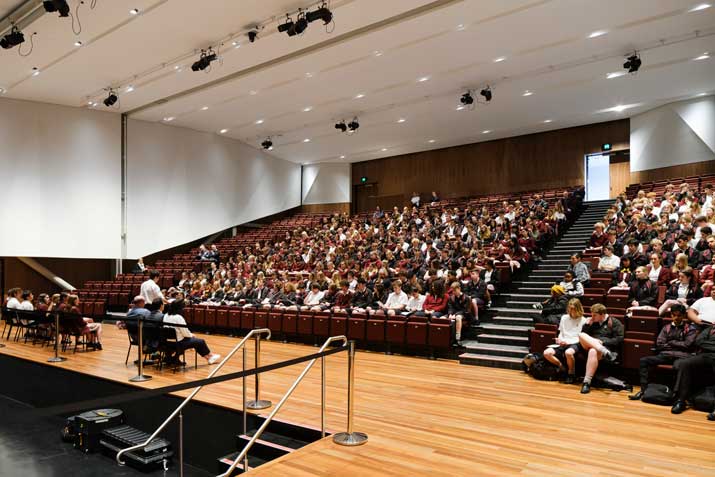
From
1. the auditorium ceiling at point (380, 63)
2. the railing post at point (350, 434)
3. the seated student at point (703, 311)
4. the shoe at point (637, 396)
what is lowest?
the shoe at point (637, 396)

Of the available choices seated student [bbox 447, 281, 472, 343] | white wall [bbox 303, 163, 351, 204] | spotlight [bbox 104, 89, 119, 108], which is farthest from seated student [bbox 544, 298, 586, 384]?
white wall [bbox 303, 163, 351, 204]

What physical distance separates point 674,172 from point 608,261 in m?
6.34

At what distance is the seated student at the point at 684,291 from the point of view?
538 centimetres

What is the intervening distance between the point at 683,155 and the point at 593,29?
212 inches

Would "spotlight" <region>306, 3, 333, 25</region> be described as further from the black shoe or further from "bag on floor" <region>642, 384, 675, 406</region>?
the black shoe

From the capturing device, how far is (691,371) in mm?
4371

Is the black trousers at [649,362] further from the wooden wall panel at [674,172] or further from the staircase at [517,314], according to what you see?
the wooden wall panel at [674,172]

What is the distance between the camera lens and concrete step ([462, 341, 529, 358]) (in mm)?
6191

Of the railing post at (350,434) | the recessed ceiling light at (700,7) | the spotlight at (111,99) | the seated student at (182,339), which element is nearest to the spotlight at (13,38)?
the spotlight at (111,99)

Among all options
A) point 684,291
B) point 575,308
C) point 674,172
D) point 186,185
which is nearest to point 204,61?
point 186,185

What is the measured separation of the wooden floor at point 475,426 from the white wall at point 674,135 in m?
8.96

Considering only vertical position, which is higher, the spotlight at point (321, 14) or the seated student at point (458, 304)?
the spotlight at point (321, 14)

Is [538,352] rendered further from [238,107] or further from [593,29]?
[238,107]

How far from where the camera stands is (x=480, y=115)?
13.0 metres
